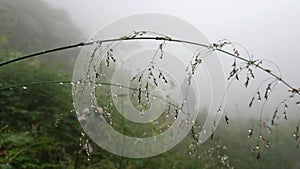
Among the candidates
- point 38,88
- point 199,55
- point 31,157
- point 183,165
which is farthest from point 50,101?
point 199,55

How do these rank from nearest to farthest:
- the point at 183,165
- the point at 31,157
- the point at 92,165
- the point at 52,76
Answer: the point at 31,157 < the point at 92,165 < the point at 183,165 < the point at 52,76

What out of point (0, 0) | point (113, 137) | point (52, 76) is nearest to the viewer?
point (113, 137)

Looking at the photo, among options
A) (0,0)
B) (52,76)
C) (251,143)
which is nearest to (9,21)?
(0,0)

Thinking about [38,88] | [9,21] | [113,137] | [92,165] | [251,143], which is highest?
[9,21]

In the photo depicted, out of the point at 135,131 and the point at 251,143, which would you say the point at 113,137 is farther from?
the point at 251,143

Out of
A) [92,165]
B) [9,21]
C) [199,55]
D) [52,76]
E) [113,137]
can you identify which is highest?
[9,21]

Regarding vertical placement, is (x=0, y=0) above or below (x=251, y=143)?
above

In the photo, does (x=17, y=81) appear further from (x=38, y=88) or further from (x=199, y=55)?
(x=199, y=55)

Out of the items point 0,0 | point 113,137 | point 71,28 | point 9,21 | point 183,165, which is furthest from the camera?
point 71,28

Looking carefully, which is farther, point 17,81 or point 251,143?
point 251,143
